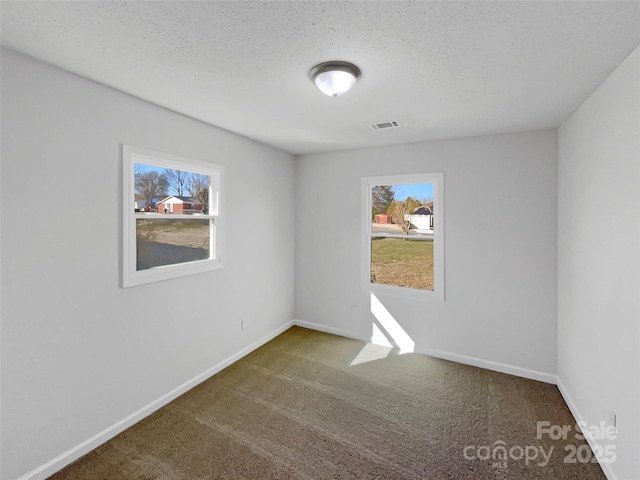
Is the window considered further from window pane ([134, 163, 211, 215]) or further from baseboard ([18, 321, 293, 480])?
baseboard ([18, 321, 293, 480])

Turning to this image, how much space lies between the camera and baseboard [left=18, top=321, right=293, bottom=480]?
186cm

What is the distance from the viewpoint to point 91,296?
6.86 ft

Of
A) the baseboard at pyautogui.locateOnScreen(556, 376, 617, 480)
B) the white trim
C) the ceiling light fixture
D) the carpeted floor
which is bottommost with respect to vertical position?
the carpeted floor

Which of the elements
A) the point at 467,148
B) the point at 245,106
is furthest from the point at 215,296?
the point at 467,148

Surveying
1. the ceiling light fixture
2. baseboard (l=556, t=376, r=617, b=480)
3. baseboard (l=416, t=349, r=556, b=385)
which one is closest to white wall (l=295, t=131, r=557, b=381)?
baseboard (l=416, t=349, r=556, b=385)

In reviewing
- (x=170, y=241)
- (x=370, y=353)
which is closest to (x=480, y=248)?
(x=370, y=353)

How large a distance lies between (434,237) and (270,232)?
2.01 metres

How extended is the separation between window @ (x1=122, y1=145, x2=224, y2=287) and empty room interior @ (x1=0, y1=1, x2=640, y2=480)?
0.06 ft

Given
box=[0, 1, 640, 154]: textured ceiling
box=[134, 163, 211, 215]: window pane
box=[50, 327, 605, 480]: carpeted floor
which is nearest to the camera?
box=[0, 1, 640, 154]: textured ceiling

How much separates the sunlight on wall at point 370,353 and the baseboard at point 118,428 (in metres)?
1.33

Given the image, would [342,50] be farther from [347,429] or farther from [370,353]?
[370,353]

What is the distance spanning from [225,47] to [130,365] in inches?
91.6

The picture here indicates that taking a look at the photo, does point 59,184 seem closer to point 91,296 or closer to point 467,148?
point 91,296

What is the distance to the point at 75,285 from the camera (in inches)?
78.7
